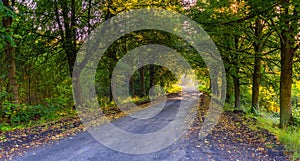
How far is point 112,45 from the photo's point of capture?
42.6ft

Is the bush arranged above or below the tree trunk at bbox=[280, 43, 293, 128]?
below

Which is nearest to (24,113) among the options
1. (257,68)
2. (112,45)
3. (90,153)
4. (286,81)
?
(90,153)

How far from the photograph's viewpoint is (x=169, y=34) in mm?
12945

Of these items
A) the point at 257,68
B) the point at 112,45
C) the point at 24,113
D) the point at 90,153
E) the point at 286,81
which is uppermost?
the point at 112,45

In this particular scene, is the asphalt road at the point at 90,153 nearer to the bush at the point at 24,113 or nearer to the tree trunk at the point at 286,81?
the bush at the point at 24,113

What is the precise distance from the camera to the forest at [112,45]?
7.35 meters

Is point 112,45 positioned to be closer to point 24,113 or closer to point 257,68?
point 24,113

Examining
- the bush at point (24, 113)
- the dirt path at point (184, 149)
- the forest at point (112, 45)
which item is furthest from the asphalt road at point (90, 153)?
the bush at point (24, 113)

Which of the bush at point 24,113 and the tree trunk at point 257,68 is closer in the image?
the bush at point 24,113

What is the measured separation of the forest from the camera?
735 centimetres

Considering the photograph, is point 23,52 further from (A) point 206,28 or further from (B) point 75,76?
(A) point 206,28

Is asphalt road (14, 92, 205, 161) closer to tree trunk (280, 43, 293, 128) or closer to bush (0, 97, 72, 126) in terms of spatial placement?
bush (0, 97, 72, 126)

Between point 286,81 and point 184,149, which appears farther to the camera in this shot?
point 286,81

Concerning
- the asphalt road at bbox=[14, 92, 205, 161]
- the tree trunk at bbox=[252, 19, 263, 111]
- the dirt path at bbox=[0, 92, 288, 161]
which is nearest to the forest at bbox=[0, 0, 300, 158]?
the tree trunk at bbox=[252, 19, 263, 111]
